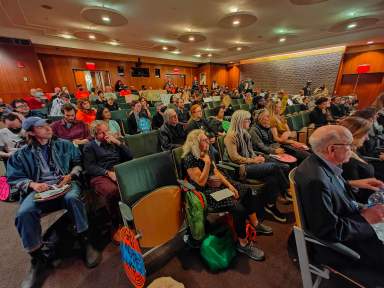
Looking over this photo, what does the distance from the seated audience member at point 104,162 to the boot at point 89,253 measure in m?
0.30

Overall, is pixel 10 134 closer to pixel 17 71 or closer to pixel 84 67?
pixel 17 71

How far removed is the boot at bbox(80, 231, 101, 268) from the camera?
1557mm

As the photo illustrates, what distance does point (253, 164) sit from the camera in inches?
84.2

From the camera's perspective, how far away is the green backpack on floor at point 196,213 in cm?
142

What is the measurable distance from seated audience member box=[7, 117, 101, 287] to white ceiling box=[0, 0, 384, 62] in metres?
4.24

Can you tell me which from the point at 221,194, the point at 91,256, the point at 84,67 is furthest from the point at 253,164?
the point at 84,67

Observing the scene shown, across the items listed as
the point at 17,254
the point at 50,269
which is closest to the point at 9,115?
the point at 17,254

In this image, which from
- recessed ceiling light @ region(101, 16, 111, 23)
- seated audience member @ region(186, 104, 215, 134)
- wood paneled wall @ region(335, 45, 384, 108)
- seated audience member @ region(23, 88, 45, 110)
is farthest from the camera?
wood paneled wall @ region(335, 45, 384, 108)

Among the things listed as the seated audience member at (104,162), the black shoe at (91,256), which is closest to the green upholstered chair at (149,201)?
the seated audience member at (104,162)

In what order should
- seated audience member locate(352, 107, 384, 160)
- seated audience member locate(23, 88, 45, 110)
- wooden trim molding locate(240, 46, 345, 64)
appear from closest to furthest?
1. seated audience member locate(352, 107, 384, 160)
2. seated audience member locate(23, 88, 45, 110)
3. wooden trim molding locate(240, 46, 345, 64)

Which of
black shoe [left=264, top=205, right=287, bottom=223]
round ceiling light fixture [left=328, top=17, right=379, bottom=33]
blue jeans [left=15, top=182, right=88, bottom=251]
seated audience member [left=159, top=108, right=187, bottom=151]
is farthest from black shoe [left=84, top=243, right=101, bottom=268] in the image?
round ceiling light fixture [left=328, top=17, right=379, bottom=33]

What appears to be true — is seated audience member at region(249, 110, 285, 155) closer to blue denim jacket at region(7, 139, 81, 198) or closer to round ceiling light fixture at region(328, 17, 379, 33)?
blue denim jacket at region(7, 139, 81, 198)

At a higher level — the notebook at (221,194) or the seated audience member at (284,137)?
the seated audience member at (284,137)

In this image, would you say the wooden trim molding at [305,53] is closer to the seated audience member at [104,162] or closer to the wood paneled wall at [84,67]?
the wood paneled wall at [84,67]
